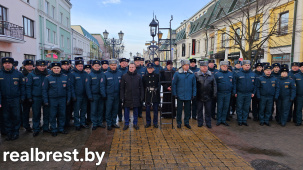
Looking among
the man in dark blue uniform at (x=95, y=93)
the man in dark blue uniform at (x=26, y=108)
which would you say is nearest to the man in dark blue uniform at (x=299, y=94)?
the man in dark blue uniform at (x=95, y=93)

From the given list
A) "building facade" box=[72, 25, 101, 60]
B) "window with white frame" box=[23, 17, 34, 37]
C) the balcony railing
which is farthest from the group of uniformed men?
"building facade" box=[72, 25, 101, 60]

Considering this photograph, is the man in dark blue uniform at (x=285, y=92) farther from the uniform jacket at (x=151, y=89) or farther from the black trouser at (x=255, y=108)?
the uniform jacket at (x=151, y=89)

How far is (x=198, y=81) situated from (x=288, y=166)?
3.37 metres

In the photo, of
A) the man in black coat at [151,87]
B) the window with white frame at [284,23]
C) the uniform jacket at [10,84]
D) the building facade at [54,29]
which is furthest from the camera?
the building facade at [54,29]

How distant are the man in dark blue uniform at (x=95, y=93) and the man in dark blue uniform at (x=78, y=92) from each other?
24 cm

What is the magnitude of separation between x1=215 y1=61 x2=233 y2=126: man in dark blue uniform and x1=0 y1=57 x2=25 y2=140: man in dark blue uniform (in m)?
5.96

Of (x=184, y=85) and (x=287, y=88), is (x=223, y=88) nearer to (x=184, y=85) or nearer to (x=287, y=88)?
(x=184, y=85)

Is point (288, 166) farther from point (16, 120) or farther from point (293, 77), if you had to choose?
point (16, 120)

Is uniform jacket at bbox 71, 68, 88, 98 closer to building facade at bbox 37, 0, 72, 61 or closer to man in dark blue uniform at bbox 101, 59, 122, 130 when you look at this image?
man in dark blue uniform at bbox 101, 59, 122, 130

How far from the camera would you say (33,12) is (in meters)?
20.8

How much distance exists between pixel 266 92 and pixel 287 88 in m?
0.72

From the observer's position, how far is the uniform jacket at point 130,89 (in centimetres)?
632

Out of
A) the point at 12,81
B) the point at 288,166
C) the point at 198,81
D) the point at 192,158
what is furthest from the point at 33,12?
the point at 288,166

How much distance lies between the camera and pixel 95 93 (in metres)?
6.41
